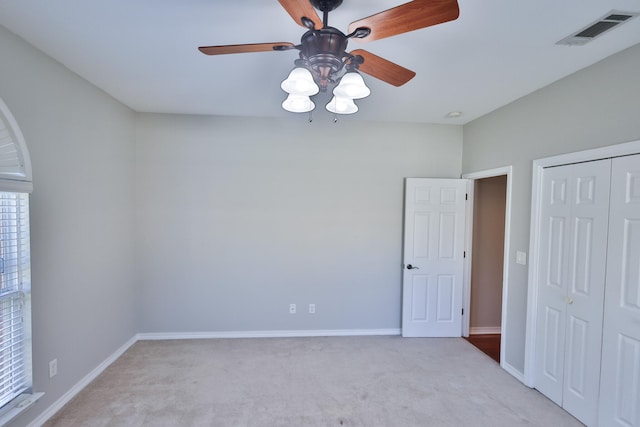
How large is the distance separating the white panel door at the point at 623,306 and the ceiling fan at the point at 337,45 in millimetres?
1681

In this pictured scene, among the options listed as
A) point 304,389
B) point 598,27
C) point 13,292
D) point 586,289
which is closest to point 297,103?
point 598,27

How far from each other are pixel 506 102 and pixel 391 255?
2.09 m

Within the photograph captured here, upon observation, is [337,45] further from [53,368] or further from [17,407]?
[53,368]

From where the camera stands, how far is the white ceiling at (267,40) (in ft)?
5.23

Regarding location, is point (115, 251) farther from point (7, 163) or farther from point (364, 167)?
point (364, 167)

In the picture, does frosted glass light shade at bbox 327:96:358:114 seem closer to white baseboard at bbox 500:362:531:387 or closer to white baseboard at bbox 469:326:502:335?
white baseboard at bbox 500:362:531:387

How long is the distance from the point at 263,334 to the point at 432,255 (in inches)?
92.3

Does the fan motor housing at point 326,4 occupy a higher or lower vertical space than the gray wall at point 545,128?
higher

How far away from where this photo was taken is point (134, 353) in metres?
3.13

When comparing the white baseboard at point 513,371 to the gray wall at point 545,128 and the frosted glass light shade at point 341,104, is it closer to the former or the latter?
the gray wall at point 545,128

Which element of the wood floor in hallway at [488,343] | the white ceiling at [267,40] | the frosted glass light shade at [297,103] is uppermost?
the white ceiling at [267,40]

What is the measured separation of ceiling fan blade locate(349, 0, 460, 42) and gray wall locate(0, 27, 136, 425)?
7.51 ft

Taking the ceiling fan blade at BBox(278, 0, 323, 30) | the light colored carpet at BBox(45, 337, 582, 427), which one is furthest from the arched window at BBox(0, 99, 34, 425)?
the ceiling fan blade at BBox(278, 0, 323, 30)

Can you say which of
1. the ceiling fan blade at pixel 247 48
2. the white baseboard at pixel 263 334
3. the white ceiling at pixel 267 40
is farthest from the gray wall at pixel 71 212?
the ceiling fan blade at pixel 247 48
